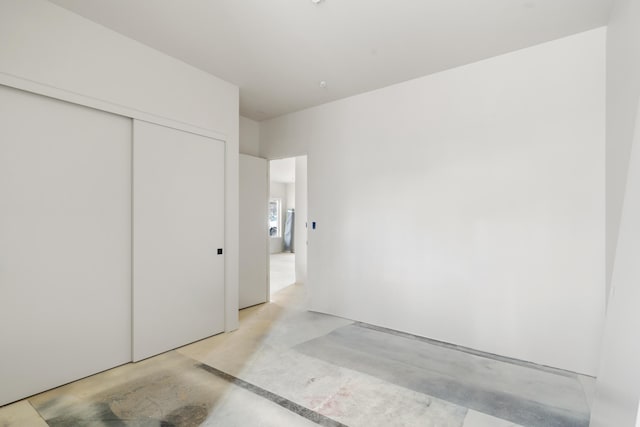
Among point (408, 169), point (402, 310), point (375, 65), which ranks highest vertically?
point (375, 65)

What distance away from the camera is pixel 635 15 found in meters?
1.91

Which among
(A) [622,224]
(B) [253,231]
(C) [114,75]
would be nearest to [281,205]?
(B) [253,231]

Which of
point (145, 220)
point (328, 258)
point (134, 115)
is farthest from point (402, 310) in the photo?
point (134, 115)

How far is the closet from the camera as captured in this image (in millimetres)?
2297

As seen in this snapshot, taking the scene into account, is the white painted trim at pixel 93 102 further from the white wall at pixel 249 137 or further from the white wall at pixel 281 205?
the white wall at pixel 281 205

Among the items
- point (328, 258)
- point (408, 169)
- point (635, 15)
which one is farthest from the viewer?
point (328, 258)

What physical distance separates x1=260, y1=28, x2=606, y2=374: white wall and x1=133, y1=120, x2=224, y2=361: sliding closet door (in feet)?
5.11

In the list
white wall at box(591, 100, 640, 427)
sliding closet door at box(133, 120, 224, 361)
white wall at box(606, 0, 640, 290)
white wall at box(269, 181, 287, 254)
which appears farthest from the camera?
white wall at box(269, 181, 287, 254)

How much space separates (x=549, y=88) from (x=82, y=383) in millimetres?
4746

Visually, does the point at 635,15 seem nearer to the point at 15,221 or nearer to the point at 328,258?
the point at 328,258

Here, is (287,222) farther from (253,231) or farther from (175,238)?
(175,238)

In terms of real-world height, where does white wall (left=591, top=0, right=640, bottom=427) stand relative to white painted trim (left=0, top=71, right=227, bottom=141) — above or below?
below

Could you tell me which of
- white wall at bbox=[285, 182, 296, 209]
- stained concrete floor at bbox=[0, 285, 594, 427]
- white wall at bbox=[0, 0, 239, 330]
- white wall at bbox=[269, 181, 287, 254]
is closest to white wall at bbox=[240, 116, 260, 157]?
white wall at bbox=[0, 0, 239, 330]

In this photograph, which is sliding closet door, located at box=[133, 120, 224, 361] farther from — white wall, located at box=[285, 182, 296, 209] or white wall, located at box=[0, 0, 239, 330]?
white wall, located at box=[285, 182, 296, 209]
